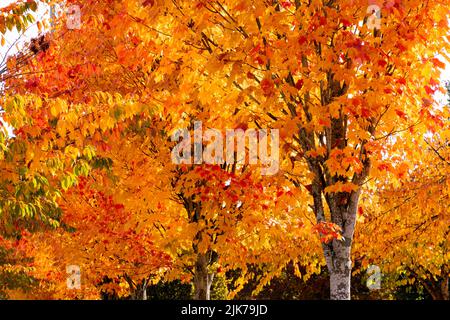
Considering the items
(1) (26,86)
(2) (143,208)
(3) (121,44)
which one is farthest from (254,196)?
(1) (26,86)

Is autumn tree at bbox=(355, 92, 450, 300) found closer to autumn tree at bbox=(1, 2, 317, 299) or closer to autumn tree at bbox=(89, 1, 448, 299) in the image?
autumn tree at bbox=(89, 1, 448, 299)

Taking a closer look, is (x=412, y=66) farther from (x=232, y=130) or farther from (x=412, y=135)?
(x=232, y=130)

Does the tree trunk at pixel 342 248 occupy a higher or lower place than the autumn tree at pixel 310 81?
lower

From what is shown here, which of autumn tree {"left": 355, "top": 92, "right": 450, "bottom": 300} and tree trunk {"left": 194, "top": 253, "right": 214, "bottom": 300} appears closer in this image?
autumn tree {"left": 355, "top": 92, "right": 450, "bottom": 300}

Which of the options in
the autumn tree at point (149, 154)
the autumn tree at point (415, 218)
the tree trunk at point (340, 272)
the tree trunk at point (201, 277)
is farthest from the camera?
the tree trunk at point (201, 277)

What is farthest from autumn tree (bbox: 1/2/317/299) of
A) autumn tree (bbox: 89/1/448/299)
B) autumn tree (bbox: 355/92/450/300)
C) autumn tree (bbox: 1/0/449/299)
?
autumn tree (bbox: 355/92/450/300)

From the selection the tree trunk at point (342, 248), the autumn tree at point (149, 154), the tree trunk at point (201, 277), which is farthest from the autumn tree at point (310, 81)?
the tree trunk at point (201, 277)

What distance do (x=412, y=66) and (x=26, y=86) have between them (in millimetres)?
6334

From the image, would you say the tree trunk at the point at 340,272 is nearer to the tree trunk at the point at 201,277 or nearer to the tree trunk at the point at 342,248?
the tree trunk at the point at 342,248

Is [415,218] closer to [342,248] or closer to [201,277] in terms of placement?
[201,277]

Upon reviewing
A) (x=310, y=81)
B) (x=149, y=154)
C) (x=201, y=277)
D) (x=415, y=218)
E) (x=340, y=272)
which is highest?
(x=149, y=154)

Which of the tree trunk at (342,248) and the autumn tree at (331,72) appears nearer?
the autumn tree at (331,72)

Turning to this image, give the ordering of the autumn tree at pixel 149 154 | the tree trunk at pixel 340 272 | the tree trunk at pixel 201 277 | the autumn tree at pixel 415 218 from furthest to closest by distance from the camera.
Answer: the tree trunk at pixel 201 277 → the autumn tree at pixel 415 218 → the autumn tree at pixel 149 154 → the tree trunk at pixel 340 272

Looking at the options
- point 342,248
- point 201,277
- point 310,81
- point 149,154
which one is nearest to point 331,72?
point 310,81
